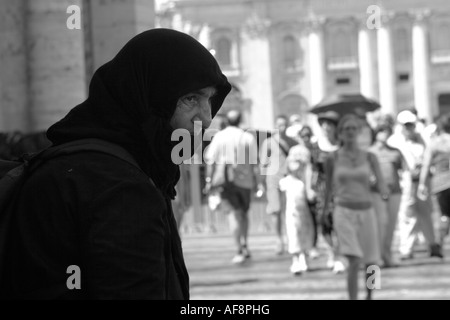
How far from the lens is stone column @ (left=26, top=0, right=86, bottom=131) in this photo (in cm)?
1127

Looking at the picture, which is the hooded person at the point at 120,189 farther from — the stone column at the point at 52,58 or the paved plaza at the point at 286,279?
the stone column at the point at 52,58

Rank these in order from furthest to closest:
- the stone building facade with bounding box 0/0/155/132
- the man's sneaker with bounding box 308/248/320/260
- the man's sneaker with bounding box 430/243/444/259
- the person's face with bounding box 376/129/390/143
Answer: the man's sneaker with bounding box 308/248/320/260 < the person's face with bounding box 376/129/390/143 < the man's sneaker with bounding box 430/243/444/259 < the stone building facade with bounding box 0/0/155/132

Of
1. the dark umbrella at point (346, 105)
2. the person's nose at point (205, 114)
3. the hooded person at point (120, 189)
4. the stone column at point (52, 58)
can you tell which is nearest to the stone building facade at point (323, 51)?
the dark umbrella at point (346, 105)

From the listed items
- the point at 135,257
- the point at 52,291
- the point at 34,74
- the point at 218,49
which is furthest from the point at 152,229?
the point at 218,49

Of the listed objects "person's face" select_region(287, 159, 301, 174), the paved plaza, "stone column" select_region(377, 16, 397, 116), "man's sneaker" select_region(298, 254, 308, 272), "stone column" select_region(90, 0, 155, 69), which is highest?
"stone column" select_region(377, 16, 397, 116)

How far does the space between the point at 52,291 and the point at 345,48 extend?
220ft

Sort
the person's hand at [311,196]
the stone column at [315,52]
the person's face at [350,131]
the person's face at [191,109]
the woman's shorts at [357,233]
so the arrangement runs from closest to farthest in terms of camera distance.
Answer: the person's face at [191,109], the woman's shorts at [357,233], the person's face at [350,131], the person's hand at [311,196], the stone column at [315,52]

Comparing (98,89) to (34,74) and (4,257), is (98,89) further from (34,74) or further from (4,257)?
(34,74)

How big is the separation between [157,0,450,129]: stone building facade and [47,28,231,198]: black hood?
210ft

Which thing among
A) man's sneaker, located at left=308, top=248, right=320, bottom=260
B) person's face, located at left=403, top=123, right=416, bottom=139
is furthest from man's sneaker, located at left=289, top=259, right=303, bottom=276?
person's face, located at left=403, top=123, right=416, bottom=139

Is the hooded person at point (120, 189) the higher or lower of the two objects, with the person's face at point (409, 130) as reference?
lower

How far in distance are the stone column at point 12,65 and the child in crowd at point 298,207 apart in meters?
2.98

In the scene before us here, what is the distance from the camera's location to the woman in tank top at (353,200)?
8.83m

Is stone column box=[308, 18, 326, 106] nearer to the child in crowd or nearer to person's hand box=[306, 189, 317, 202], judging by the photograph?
the child in crowd
